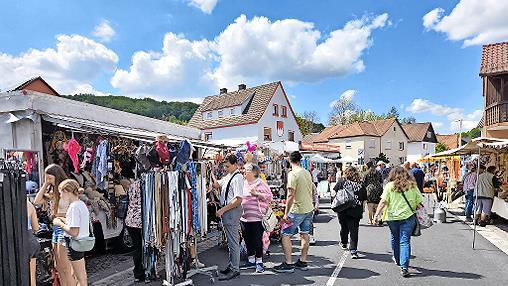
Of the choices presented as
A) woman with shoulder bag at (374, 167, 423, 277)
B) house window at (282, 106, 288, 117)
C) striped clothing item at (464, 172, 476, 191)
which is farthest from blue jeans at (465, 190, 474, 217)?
house window at (282, 106, 288, 117)

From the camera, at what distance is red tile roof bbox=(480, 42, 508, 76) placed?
56.0ft

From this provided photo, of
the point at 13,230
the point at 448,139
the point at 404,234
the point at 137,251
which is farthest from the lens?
the point at 448,139

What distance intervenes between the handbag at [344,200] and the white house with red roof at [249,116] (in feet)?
79.8

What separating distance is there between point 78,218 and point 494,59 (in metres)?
20.2

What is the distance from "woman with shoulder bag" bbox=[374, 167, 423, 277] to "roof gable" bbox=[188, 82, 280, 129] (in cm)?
2589

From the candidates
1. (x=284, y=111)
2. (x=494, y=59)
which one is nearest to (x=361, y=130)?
(x=284, y=111)

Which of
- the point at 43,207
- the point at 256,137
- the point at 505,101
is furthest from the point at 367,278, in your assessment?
the point at 256,137

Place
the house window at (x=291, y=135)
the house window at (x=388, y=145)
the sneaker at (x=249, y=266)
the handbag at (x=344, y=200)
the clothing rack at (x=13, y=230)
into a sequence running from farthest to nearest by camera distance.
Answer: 1. the house window at (x=388, y=145)
2. the house window at (x=291, y=135)
3. the handbag at (x=344, y=200)
4. the sneaker at (x=249, y=266)
5. the clothing rack at (x=13, y=230)

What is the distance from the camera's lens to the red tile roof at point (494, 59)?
17.1 meters

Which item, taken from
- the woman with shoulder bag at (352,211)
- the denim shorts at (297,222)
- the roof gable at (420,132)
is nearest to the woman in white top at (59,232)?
the denim shorts at (297,222)

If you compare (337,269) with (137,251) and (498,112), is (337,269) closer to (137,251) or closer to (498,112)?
(137,251)

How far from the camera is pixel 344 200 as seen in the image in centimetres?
634

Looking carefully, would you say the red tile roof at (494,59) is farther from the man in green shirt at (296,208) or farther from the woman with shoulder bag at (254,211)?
the woman with shoulder bag at (254,211)

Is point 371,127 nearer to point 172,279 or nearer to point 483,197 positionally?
point 483,197
